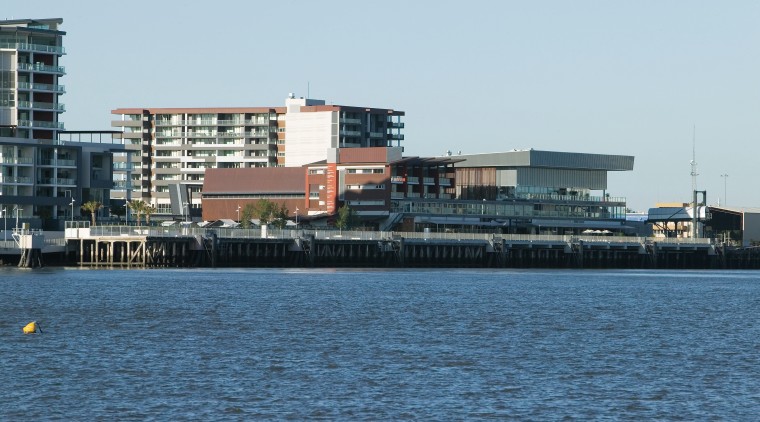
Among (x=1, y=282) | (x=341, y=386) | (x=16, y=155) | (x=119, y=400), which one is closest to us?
(x=119, y=400)

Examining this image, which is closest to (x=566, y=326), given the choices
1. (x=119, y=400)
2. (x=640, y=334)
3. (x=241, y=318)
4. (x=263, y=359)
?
(x=640, y=334)

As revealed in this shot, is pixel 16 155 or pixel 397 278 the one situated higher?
pixel 16 155

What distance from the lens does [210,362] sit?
58000 mm

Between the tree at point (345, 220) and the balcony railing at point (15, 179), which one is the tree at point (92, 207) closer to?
the balcony railing at point (15, 179)

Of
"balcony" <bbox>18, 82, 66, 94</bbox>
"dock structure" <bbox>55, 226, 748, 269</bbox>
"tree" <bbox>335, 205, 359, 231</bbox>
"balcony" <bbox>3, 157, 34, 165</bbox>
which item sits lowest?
"dock structure" <bbox>55, 226, 748, 269</bbox>

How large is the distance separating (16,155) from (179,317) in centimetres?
10705

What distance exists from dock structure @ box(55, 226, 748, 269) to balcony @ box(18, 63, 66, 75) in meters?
38.6

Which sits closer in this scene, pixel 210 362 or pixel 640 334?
pixel 210 362

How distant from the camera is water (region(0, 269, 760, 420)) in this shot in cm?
4700

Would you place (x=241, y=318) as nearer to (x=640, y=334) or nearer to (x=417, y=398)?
(x=640, y=334)

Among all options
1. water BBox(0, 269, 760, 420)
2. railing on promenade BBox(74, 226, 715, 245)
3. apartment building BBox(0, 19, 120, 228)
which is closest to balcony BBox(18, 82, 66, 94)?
apartment building BBox(0, 19, 120, 228)

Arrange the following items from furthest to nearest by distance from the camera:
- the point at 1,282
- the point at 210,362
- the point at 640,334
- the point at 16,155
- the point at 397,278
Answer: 1. the point at 16,155
2. the point at 397,278
3. the point at 1,282
4. the point at 640,334
5. the point at 210,362

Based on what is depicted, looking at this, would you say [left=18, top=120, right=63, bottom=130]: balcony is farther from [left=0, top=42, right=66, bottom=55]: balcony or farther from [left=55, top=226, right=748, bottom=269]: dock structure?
[left=55, top=226, right=748, bottom=269]: dock structure

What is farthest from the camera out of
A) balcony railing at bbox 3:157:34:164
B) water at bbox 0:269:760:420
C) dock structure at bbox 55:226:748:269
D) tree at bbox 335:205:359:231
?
tree at bbox 335:205:359:231
